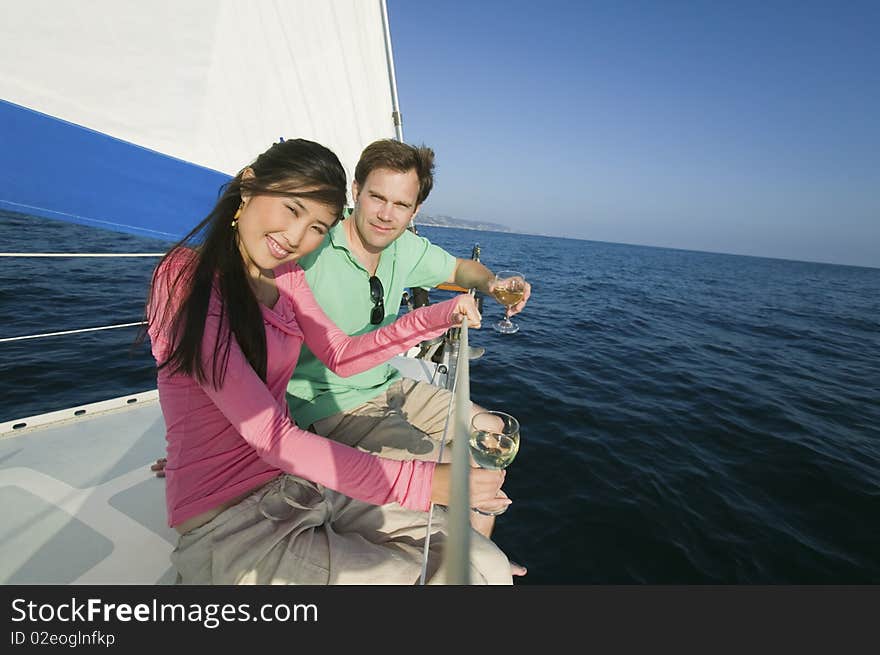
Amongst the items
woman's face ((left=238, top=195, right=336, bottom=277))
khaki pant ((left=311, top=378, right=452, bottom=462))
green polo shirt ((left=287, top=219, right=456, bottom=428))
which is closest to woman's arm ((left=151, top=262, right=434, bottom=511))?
woman's face ((left=238, top=195, right=336, bottom=277))

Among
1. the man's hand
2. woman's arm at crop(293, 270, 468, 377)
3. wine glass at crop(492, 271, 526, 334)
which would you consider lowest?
the man's hand

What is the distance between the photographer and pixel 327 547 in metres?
1.42

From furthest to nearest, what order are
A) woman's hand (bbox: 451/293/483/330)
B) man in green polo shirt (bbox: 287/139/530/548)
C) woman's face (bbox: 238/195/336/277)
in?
1. man in green polo shirt (bbox: 287/139/530/548)
2. woman's hand (bbox: 451/293/483/330)
3. woman's face (bbox: 238/195/336/277)

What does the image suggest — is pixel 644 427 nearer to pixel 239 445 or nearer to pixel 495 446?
pixel 495 446

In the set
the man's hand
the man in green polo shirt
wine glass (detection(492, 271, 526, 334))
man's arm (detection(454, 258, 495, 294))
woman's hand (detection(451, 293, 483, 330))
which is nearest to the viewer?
the man's hand

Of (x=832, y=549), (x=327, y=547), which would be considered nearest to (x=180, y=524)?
(x=327, y=547)

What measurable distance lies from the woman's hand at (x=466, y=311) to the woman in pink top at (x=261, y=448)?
3.13 feet

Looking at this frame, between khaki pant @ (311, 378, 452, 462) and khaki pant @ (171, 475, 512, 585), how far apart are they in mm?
680

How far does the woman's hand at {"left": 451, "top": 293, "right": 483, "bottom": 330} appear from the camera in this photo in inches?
92.0

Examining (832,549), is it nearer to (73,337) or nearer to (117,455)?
(117,455)

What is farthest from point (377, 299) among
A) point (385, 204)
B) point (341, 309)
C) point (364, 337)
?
point (385, 204)

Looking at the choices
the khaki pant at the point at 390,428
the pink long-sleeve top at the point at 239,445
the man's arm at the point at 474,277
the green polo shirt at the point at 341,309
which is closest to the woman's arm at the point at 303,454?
the pink long-sleeve top at the point at 239,445

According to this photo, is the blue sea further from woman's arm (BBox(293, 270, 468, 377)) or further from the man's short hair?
the man's short hair

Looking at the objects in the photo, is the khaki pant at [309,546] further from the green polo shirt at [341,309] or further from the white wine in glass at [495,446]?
the green polo shirt at [341,309]
